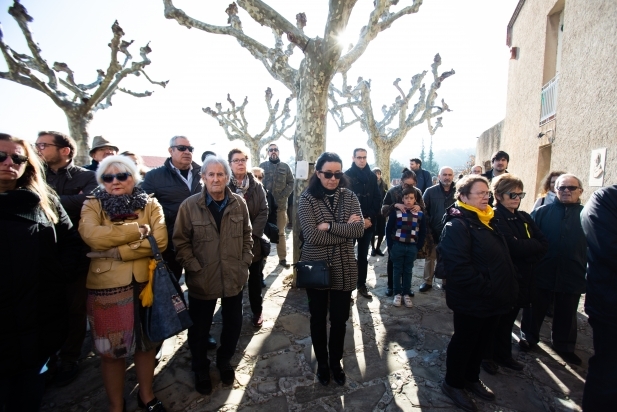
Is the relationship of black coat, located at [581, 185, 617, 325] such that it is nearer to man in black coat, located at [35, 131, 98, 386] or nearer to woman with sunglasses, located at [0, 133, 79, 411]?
woman with sunglasses, located at [0, 133, 79, 411]

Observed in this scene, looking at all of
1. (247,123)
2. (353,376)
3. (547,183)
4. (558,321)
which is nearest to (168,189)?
(353,376)

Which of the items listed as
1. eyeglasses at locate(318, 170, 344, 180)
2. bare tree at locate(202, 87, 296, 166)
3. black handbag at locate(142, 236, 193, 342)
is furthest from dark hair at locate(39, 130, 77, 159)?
bare tree at locate(202, 87, 296, 166)

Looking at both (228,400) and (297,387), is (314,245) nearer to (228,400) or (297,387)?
(297,387)

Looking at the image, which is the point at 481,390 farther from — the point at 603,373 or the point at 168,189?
the point at 168,189

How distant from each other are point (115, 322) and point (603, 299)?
3.49 metres

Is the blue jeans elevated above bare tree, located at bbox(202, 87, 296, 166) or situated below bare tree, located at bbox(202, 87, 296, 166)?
below

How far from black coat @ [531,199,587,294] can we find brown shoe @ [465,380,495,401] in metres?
1.51

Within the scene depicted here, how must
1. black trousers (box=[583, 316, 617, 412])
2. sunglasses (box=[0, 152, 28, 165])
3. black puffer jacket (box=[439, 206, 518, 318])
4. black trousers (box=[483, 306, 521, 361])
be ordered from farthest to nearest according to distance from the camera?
black trousers (box=[483, 306, 521, 361]), black puffer jacket (box=[439, 206, 518, 318]), black trousers (box=[583, 316, 617, 412]), sunglasses (box=[0, 152, 28, 165])

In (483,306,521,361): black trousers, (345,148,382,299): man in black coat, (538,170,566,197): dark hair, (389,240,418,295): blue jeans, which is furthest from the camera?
(345,148,382,299): man in black coat

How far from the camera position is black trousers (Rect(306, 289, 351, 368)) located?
2680mm

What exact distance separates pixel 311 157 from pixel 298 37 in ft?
6.24

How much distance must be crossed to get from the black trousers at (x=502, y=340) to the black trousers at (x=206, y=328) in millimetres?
2538

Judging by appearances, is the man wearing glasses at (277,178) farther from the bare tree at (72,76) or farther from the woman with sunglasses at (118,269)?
the bare tree at (72,76)

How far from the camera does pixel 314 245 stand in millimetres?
2738
